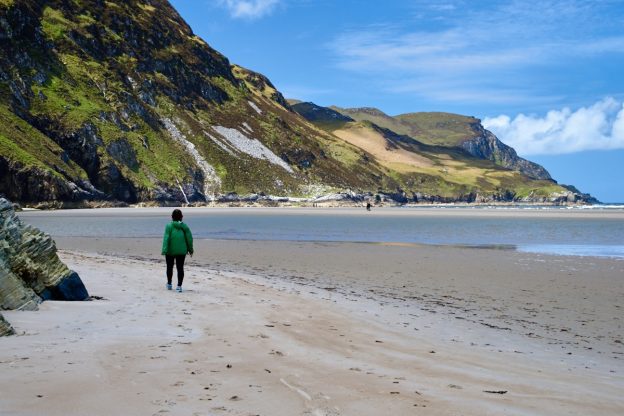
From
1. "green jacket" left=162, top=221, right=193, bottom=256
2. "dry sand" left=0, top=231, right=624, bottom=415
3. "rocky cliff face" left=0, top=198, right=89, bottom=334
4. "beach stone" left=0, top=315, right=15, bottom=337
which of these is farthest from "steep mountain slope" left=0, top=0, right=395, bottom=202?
"beach stone" left=0, top=315, right=15, bottom=337

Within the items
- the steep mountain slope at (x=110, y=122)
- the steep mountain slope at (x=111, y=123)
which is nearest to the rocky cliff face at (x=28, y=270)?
the steep mountain slope at (x=111, y=123)

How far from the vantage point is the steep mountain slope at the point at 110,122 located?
4446 inches

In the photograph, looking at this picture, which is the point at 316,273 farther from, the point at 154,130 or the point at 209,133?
the point at 209,133

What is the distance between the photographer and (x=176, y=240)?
53.4 feet

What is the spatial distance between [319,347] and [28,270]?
695 centimetres

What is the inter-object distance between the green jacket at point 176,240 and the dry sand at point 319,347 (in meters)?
1.14

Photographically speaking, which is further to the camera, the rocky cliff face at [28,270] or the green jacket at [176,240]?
the green jacket at [176,240]

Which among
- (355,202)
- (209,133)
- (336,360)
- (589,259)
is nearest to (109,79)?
(209,133)

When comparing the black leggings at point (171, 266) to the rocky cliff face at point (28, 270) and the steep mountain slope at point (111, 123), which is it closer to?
the rocky cliff face at point (28, 270)

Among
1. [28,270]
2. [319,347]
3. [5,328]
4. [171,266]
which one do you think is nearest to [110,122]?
[171,266]

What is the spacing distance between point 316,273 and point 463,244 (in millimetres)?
17942

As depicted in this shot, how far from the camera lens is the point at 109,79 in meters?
159

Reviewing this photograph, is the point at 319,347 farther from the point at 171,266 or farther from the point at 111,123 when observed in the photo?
the point at 111,123

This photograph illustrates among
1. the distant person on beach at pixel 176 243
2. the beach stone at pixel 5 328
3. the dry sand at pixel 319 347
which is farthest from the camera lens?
the distant person on beach at pixel 176 243
